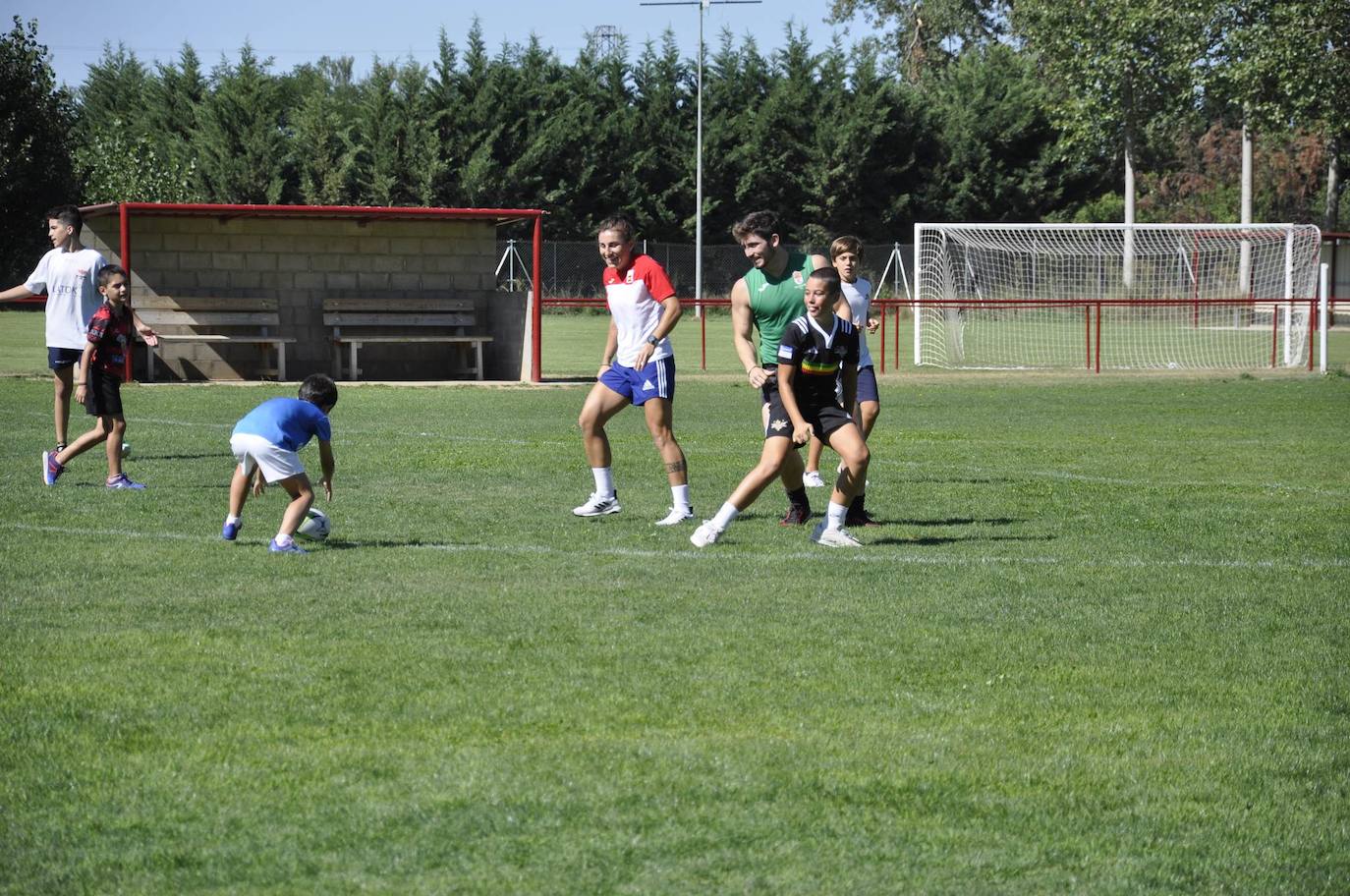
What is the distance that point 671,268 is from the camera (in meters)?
51.3

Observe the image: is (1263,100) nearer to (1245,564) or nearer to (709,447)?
(709,447)

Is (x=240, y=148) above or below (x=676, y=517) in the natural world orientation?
above

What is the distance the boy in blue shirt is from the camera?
7.98m

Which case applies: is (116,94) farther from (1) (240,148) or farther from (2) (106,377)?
(2) (106,377)

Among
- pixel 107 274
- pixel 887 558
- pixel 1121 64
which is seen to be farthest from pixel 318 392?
pixel 1121 64

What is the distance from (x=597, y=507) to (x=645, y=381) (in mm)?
838

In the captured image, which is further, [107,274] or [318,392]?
[107,274]

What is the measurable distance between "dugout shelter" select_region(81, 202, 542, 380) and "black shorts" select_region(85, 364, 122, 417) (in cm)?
1268

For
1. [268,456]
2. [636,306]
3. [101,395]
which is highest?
[636,306]

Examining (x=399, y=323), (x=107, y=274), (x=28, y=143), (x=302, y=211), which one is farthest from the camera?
(x=28, y=143)

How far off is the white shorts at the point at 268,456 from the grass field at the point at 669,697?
448 mm

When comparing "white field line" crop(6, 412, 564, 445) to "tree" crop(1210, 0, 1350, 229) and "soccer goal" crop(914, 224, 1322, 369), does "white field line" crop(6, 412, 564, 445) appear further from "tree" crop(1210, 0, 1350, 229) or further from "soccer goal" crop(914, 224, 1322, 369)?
"tree" crop(1210, 0, 1350, 229)

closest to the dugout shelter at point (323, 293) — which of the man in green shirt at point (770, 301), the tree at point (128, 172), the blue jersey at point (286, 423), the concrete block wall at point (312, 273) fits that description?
the concrete block wall at point (312, 273)

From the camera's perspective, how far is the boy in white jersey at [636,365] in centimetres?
948
